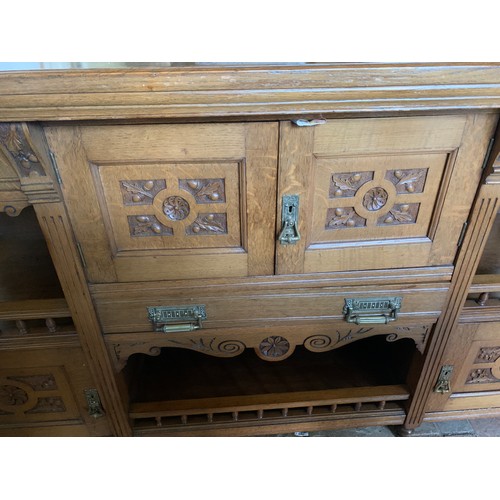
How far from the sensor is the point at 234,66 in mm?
571

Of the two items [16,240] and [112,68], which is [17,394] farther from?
[112,68]

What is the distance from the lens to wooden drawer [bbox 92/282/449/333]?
0.79 metres

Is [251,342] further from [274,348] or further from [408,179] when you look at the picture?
[408,179]

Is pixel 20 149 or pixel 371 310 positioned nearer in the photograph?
pixel 20 149

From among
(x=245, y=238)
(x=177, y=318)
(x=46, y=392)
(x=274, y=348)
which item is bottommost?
(x=46, y=392)

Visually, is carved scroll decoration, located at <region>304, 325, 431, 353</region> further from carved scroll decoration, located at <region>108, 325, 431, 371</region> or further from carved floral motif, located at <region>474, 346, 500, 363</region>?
carved floral motif, located at <region>474, 346, 500, 363</region>

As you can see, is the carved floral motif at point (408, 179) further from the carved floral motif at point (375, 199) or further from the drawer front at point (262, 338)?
the drawer front at point (262, 338)

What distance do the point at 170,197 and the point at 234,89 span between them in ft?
→ 0.70

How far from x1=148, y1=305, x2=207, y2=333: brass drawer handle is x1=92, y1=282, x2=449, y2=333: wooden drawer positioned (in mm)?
11

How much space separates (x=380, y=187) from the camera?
0.71 metres

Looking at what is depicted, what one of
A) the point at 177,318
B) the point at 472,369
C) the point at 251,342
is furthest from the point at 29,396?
the point at 472,369

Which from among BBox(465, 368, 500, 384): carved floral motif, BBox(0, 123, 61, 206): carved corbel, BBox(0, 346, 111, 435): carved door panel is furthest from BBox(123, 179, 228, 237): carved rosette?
BBox(465, 368, 500, 384): carved floral motif

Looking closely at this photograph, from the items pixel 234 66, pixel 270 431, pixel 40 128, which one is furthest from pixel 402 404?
pixel 40 128

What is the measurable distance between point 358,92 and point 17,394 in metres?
0.97
